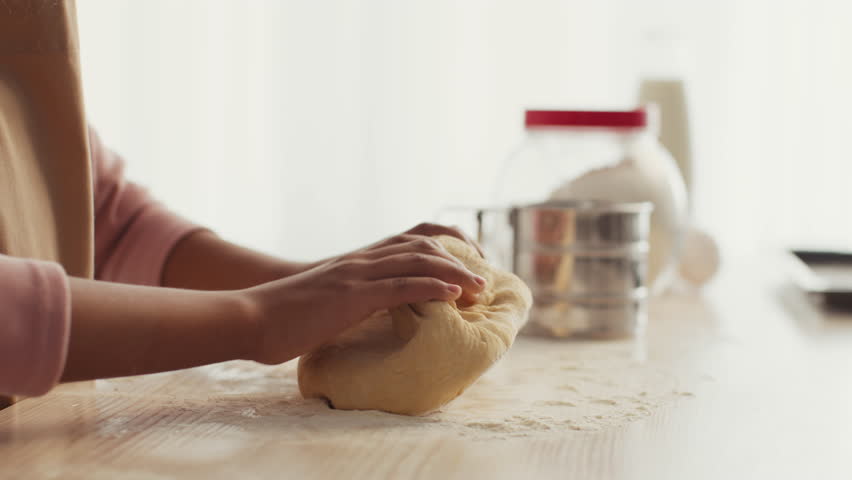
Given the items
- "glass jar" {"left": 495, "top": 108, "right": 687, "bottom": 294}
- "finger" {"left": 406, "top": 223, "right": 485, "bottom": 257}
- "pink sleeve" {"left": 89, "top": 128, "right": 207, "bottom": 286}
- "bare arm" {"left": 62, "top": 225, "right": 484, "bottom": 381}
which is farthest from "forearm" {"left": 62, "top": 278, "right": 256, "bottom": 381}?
"glass jar" {"left": 495, "top": 108, "right": 687, "bottom": 294}

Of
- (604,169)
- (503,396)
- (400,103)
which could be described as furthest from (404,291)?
(400,103)

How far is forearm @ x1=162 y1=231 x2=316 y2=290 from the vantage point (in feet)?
3.03

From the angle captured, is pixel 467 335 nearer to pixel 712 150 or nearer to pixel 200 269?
pixel 200 269

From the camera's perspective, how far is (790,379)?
88 cm

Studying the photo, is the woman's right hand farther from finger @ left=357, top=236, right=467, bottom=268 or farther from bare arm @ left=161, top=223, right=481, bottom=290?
bare arm @ left=161, top=223, right=481, bottom=290

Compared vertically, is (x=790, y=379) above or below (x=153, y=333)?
below

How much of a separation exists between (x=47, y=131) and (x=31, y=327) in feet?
1.16

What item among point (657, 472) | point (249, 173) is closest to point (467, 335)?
point (657, 472)

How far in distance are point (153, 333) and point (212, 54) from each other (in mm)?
2067

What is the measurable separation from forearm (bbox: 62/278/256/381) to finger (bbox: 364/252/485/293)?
0.33 ft

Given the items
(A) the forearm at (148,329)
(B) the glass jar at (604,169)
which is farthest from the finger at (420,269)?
(B) the glass jar at (604,169)

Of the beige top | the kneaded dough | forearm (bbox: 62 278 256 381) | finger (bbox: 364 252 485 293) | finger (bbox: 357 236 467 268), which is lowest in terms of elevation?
the kneaded dough

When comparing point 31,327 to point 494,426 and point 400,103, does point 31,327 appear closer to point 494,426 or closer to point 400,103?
point 494,426

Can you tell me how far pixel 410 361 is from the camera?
26.5 inches
